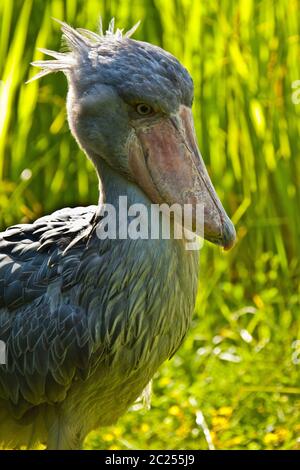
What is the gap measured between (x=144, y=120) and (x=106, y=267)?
1.53 ft

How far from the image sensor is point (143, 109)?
124 inches

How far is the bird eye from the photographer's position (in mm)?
3146

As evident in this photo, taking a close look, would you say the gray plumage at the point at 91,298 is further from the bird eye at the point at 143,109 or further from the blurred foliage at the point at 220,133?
the blurred foliage at the point at 220,133

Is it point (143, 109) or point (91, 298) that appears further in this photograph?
point (91, 298)

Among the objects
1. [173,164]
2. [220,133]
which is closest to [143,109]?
[173,164]

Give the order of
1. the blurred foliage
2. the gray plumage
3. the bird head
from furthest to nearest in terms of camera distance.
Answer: the blurred foliage → the gray plumage → the bird head

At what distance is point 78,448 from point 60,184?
195 centimetres

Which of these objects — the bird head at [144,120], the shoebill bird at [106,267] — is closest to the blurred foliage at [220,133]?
the shoebill bird at [106,267]

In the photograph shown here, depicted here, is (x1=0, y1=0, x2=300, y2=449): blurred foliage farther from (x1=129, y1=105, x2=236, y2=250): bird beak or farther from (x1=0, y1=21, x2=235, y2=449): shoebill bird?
(x1=129, y1=105, x2=236, y2=250): bird beak

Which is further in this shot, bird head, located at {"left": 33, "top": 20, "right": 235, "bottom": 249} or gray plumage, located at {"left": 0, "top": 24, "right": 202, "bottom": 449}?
gray plumage, located at {"left": 0, "top": 24, "right": 202, "bottom": 449}

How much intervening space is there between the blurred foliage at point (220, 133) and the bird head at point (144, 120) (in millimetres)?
1755

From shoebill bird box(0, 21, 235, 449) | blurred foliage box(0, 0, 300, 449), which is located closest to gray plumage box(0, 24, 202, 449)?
shoebill bird box(0, 21, 235, 449)

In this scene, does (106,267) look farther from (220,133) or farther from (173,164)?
(220,133)
